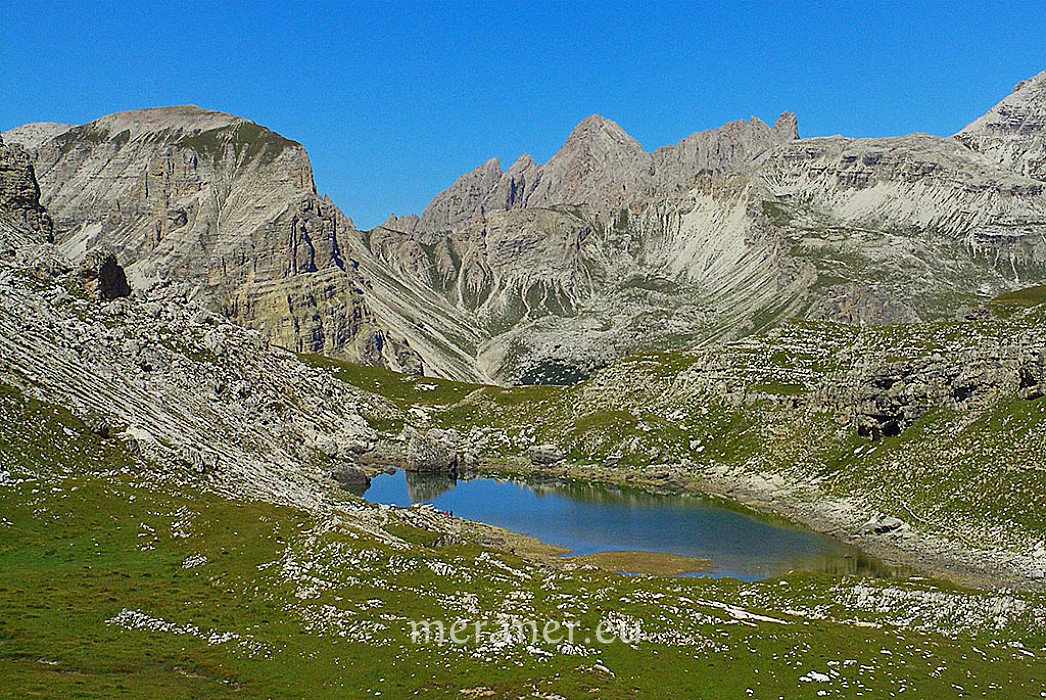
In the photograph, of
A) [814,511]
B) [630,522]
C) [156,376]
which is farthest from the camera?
[630,522]

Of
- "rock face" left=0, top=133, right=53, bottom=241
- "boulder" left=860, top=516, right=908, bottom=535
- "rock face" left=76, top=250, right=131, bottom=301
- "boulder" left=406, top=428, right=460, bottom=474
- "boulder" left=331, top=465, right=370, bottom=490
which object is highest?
"rock face" left=0, top=133, right=53, bottom=241

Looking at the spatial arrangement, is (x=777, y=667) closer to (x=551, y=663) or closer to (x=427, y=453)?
(x=551, y=663)

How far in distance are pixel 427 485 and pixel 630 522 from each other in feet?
155

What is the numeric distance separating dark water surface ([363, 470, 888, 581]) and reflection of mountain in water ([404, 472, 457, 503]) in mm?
189

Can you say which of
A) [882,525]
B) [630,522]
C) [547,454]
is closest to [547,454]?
[547,454]

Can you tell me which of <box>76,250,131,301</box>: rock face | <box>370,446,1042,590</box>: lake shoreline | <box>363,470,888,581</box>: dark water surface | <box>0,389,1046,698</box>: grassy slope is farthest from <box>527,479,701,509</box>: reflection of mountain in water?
<box>76,250,131,301</box>: rock face

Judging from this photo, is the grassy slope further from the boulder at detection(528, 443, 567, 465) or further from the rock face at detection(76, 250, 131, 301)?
the boulder at detection(528, 443, 567, 465)

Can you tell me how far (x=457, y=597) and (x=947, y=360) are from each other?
334 feet

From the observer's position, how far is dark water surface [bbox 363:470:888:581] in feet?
330

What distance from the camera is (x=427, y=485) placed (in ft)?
524

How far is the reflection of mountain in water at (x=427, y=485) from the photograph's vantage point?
14755 centimetres

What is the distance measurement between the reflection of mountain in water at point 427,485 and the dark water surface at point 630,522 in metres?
0.19

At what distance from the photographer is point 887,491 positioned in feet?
384

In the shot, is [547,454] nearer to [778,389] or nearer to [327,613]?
[778,389]
